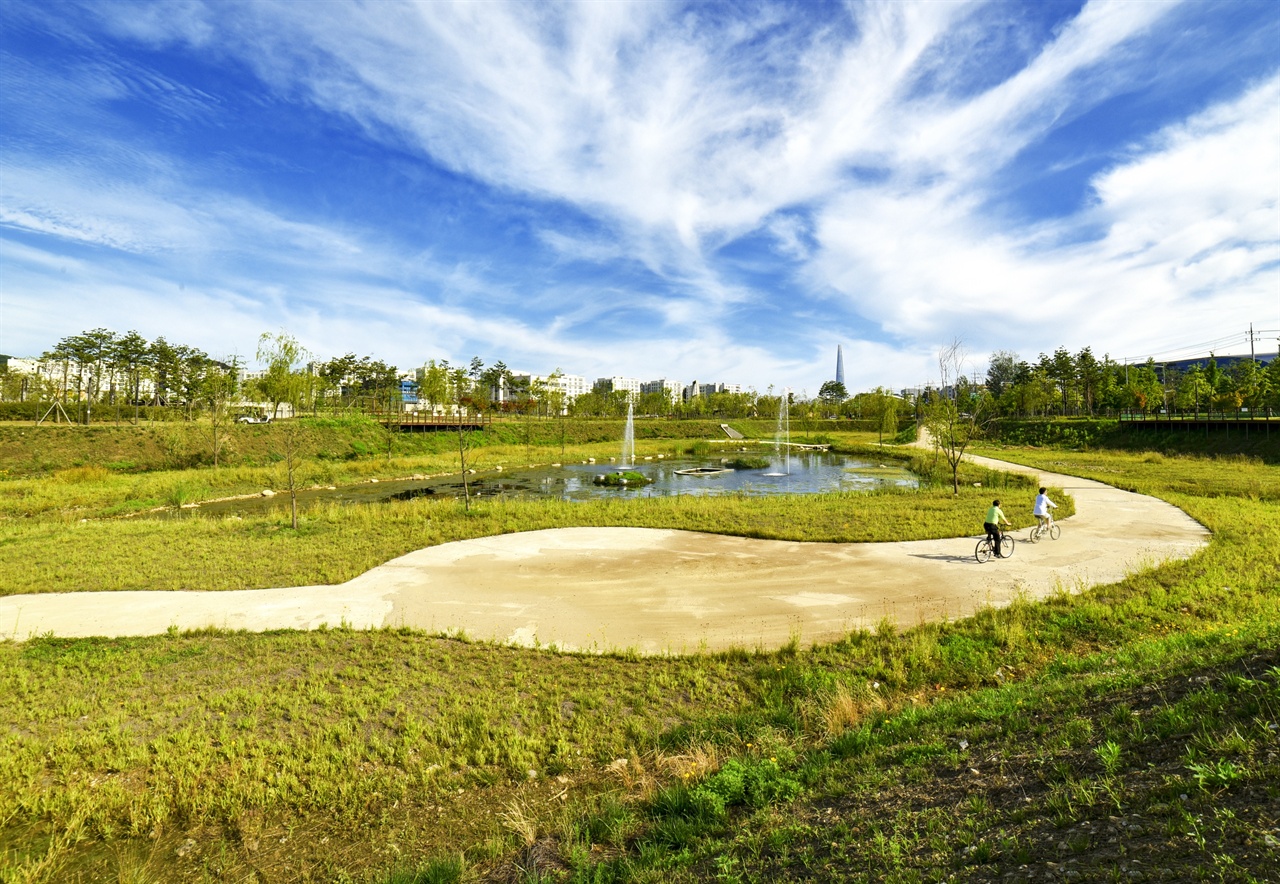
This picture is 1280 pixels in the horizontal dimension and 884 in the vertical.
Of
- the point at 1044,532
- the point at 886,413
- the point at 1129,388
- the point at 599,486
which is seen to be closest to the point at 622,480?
the point at 599,486

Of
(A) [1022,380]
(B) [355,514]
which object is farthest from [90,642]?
(A) [1022,380]

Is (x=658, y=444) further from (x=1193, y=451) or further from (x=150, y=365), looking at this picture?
(x=150, y=365)

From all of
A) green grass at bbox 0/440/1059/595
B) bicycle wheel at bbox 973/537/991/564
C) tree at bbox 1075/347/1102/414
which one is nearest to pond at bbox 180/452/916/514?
green grass at bbox 0/440/1059/595

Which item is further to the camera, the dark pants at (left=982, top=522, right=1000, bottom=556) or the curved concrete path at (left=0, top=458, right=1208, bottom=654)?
the dark pants at (left=982, top=522, right=1000, bottom=556)

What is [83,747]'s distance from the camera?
7371mm

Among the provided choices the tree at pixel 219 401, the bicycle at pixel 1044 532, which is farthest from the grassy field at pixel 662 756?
the tree at pixel 219 401

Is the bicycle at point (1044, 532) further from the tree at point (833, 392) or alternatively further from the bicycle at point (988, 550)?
the tree at point (833, 392)

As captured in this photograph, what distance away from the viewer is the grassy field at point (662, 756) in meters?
4.55

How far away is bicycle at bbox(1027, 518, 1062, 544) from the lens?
18.2 meters

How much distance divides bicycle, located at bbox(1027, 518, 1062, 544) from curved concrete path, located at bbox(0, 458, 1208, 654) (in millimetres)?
608

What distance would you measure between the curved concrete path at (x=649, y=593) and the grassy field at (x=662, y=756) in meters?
0.94

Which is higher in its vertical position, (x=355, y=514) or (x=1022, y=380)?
(x=1022, y=380)

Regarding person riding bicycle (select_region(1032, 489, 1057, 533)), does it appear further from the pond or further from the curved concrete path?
the pond

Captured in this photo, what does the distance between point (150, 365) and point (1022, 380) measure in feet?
414
